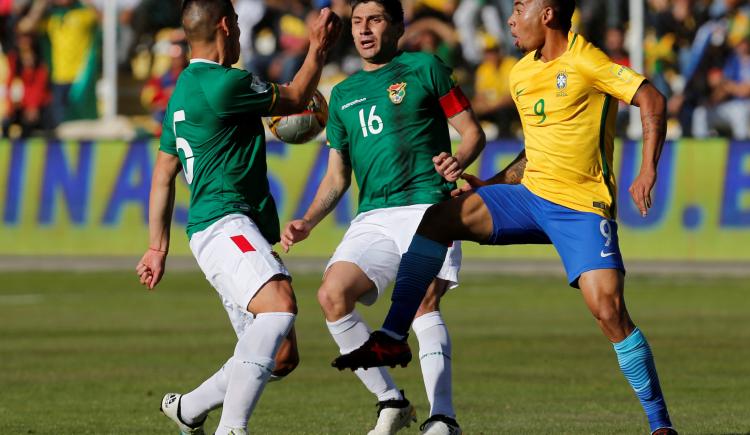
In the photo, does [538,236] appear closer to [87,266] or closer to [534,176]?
[534,176]

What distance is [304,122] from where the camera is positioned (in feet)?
30.6

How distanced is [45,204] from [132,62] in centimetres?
409

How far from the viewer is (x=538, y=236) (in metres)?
8.66

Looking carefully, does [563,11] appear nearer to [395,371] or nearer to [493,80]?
[395,371]

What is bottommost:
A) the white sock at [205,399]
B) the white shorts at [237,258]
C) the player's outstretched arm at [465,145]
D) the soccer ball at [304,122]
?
the white sock at [205,399]

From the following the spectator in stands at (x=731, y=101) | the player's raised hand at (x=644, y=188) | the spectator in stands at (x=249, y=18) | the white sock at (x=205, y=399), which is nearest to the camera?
the player's raised hand at (x=644, y=188)

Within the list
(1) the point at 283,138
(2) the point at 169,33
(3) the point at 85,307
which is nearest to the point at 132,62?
(2) the point at 169,33

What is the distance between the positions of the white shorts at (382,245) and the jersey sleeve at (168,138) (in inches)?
43.5

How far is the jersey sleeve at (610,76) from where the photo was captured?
8.13 metres

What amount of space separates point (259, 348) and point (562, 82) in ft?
6.91

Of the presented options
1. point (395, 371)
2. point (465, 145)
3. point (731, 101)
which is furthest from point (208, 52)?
point (731, 101)

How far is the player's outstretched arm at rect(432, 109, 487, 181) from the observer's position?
858cm

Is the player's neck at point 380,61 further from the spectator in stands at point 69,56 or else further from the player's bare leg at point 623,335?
the spectator in stands at point 69,56

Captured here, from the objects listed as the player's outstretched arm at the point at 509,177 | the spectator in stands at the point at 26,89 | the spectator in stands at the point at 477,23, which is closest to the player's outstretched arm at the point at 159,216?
the player's outstretched arm at the point at 509,177
